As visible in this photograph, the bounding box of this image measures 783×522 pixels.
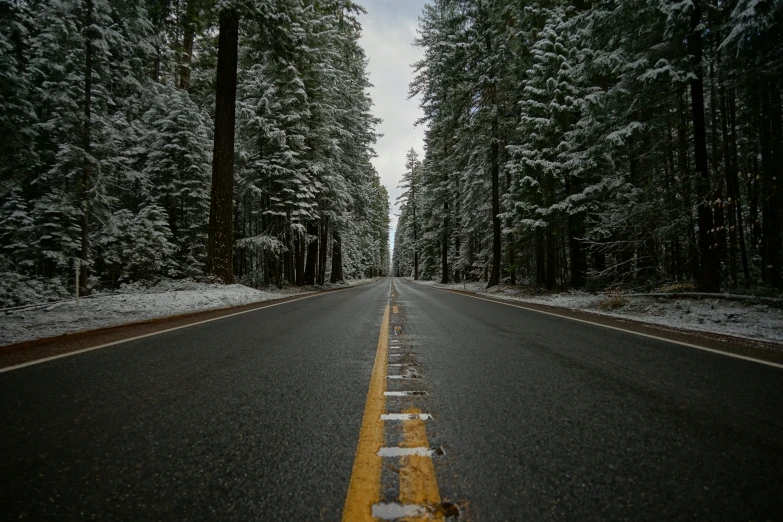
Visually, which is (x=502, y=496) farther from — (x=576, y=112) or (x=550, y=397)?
(x=576, y=112)

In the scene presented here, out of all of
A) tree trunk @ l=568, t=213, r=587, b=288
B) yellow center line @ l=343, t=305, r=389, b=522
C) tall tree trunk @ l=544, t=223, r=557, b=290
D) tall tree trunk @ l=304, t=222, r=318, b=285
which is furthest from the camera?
tall tree trunk @ l=304, t=222, r=318, b=285

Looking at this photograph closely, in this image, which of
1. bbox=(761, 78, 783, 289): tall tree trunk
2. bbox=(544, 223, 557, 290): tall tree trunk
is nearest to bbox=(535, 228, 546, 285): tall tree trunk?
bbox=(544, 223, 557, 290): tall tree trunk

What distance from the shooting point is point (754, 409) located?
237cm

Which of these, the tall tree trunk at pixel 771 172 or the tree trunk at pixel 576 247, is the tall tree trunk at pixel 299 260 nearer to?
the tree trunk at pixel 576 247

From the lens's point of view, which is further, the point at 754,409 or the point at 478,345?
the point at 478,345

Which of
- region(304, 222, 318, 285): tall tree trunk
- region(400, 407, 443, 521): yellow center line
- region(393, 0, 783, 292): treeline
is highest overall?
region(393, 0, 783, 292): treeline

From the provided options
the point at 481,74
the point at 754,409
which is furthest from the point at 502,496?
the point at 481,74

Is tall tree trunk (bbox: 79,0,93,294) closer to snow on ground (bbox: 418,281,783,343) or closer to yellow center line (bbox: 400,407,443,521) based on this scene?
yellow center line (bbox: 400,407,443,521)

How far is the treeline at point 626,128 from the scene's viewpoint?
8.70 m

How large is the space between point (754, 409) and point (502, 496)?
2246mm

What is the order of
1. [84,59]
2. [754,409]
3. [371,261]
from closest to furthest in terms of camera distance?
[754,409]
[84,59]
[371,261]

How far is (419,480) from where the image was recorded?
1495 mm

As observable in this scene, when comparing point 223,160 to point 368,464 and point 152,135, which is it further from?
point 368,464

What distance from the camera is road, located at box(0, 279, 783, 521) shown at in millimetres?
1373
